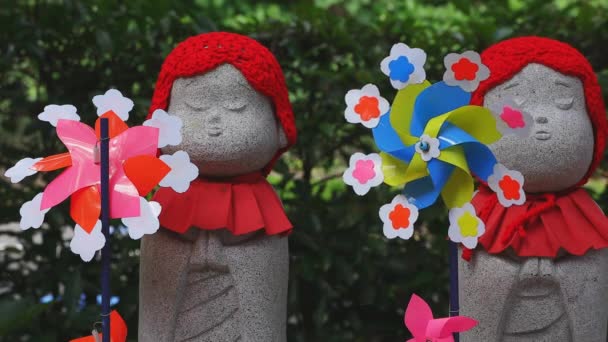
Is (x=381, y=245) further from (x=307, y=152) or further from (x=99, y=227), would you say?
(x=99, y=227)

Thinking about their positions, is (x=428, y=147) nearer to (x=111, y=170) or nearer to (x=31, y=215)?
(x=111, y=170)

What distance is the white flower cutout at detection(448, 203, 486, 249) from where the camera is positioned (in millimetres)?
2545

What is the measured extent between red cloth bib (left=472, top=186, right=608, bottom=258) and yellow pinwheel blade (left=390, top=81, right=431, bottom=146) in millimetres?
504

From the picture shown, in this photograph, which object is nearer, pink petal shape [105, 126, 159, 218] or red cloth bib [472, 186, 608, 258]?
pink petal shape [105, 126, 159, 218]

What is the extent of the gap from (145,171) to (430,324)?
90 cm

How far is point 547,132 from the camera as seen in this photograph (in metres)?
2.81

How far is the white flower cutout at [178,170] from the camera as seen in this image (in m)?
2.50

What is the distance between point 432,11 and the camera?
599 centimetres

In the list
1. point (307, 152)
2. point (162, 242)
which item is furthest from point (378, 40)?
point (162, 242)

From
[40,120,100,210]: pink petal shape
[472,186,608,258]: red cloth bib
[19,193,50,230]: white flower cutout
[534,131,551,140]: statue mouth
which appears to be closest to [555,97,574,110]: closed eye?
[534,131,551,140]: statue mouth

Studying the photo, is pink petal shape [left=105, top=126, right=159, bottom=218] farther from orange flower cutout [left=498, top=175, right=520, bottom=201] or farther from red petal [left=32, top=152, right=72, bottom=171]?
orange flower cutout [left=498, top=175, right=520, bottom=201]

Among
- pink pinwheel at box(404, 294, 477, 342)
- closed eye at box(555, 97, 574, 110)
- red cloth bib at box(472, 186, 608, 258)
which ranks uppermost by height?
closed eye at box(555, 97, 574, 110)

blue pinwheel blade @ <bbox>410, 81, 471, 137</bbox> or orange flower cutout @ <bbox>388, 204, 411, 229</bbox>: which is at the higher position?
blue pinwheel blade @ <bbox>410, 81, 471, 137</bbox>

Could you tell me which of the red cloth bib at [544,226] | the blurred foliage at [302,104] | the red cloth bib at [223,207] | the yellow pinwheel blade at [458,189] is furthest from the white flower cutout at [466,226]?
the blurred foliage at [302,104]
